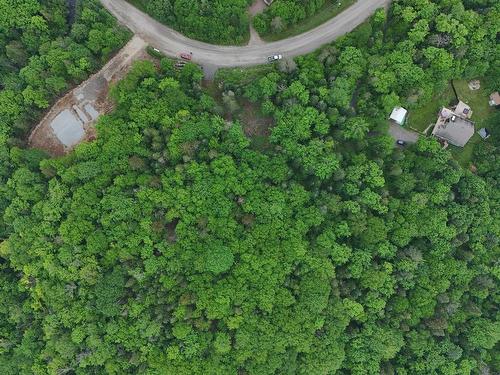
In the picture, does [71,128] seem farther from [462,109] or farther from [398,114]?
[462,109]

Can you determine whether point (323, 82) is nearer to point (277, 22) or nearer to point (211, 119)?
point (277, 22)

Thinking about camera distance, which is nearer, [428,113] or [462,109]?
[462,109]

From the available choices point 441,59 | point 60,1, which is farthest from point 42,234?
point 441,59

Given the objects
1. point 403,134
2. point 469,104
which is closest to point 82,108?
point 403,134

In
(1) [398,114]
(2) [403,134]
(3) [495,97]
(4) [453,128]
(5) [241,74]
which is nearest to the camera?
(5) [241,74]

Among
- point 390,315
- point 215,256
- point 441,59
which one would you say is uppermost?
point 441,59

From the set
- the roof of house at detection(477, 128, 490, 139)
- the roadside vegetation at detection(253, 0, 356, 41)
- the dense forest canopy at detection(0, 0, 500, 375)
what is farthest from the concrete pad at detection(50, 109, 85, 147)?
the roof of house at detection(477, 128, 490, 139)

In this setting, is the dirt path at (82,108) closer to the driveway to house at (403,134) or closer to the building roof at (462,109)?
the driveway to house at (403,134)
